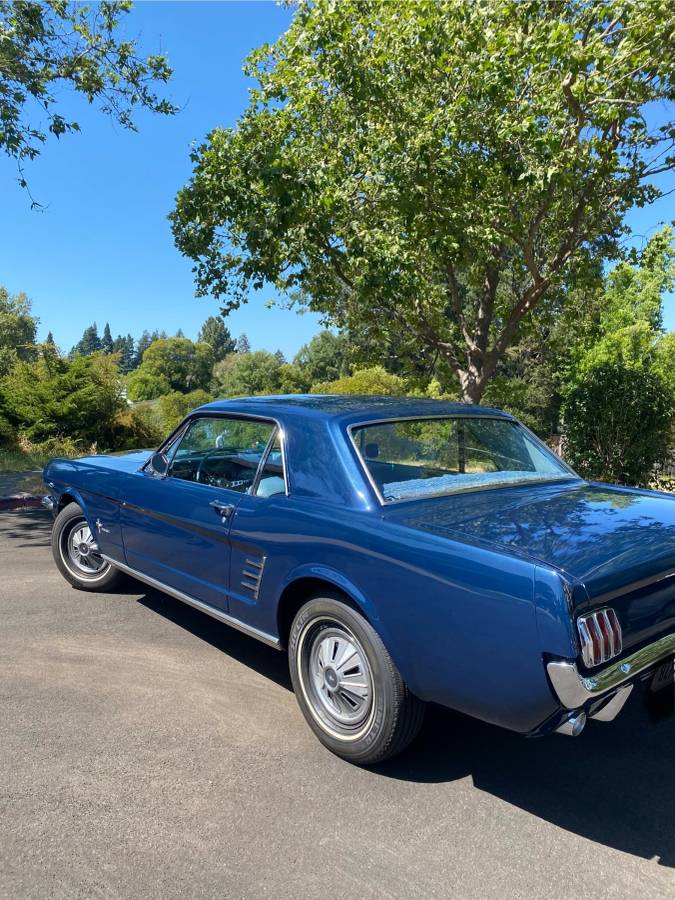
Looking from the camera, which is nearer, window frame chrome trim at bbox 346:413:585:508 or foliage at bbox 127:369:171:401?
window frame chrome trim at bbox 346:413:585:508

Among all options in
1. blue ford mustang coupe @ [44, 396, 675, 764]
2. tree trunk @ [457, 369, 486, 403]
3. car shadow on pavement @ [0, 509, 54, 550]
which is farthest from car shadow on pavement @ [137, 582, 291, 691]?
tree trunk @ [457, 369, 486, 403]

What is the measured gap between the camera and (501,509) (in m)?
2.93

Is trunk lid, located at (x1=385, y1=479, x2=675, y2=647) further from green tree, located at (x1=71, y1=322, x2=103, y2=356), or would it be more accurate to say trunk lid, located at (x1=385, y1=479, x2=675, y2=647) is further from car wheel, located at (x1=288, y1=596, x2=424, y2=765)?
green tree, located at (x1=71, y1=322, x2=103, y2=356)

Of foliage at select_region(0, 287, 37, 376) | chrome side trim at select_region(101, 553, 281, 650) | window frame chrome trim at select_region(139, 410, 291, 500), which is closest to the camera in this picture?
chrome side trim at select_region(101, 553, 281, 650)

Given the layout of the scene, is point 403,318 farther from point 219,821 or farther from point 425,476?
point 219,821

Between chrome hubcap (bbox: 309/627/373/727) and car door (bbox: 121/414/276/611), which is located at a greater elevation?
car door (bbox: 121/414/276/611)

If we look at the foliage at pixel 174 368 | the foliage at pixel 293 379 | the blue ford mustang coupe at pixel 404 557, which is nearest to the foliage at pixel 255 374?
the foliage at pixel 293 379

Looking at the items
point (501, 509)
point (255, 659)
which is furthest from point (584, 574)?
point (255, 659)

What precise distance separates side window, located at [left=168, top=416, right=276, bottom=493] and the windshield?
0.67 m

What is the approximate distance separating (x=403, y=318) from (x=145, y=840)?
35.6 ft

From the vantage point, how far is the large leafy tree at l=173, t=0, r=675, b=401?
8375 millimetres

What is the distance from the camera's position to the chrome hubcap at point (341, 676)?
2766 mm

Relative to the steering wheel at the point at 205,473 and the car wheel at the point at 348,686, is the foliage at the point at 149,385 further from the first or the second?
the car wheel at the point at 348,686

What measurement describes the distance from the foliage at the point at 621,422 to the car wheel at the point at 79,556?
307 inches
